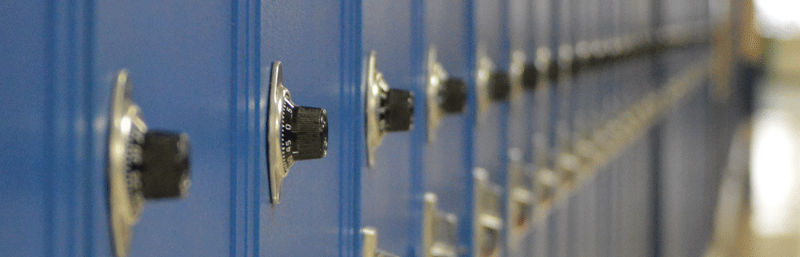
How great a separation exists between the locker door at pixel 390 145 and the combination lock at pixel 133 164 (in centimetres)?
51

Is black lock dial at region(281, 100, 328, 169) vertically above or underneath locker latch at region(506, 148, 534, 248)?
above

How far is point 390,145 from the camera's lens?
43.4 inches

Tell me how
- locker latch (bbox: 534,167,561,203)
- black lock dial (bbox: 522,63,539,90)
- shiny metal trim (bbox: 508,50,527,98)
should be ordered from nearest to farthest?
shiny metal trim (bbox: 508,50,527,98), black lock dial (bbox: 522,63,539,90), locker latch (bbox: 534,167,561,203)

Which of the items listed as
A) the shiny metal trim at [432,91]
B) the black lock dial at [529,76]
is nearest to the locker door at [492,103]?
the black lock dial at [529,76]

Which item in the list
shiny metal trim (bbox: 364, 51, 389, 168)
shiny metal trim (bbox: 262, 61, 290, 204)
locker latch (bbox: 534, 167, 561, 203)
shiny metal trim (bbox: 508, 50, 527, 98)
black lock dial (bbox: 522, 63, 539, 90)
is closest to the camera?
shiny metal trim (bbox: 262, 61, 290, 204)

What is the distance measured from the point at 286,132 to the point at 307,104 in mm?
88

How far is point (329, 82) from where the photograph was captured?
2.83ft

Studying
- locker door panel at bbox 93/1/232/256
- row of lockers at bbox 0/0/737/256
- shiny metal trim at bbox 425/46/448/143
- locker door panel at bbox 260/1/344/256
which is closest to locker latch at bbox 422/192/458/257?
row of lockers at bbox 0/0/737/256

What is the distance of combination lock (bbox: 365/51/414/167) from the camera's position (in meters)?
0.97

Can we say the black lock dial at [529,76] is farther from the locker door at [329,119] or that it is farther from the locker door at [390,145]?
the locker door at [329,119]

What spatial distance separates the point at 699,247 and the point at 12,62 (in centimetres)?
726

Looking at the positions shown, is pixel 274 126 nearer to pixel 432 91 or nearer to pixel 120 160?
pixel 120 160

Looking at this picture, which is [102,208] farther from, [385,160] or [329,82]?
[385,160]

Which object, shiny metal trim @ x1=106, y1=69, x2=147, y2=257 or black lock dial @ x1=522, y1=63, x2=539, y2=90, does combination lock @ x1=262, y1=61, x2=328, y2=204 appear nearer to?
shiny metal trim @ x1=106, y1=69, x2=147, y2=257
